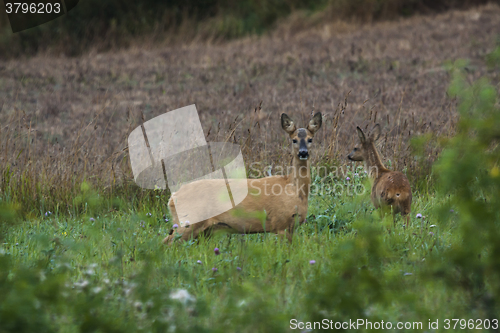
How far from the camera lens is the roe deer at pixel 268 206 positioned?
4602 millimetres

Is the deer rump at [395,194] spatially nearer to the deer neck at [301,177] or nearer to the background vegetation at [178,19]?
the deer neck at [301,177]

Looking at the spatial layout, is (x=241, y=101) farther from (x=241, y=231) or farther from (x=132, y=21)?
(x=132, y=21)

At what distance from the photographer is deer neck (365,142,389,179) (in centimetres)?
586

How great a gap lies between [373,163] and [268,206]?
1.70 meters

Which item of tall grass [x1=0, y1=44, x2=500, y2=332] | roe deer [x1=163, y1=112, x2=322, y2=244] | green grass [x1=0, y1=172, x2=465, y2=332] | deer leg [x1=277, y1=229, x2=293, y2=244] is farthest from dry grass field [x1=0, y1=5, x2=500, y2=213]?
tall grass [x1=0, y1=44, x2=500, y2=332]

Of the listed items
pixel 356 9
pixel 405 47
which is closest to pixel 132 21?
pixel 356 9

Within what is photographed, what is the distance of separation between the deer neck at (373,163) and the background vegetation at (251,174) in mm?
232

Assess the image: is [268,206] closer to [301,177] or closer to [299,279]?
[301,177]

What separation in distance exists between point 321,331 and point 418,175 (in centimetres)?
430

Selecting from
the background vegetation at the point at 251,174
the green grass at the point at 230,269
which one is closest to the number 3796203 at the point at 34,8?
the background vegetation at the point at 251,174

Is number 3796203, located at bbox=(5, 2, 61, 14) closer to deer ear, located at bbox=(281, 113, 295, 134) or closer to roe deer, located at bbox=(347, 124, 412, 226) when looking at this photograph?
deer ear, located at bbox=(281, 113, 295, 134)

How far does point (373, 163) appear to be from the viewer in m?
5.99

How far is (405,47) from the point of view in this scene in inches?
611

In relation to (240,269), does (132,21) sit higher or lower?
lower
